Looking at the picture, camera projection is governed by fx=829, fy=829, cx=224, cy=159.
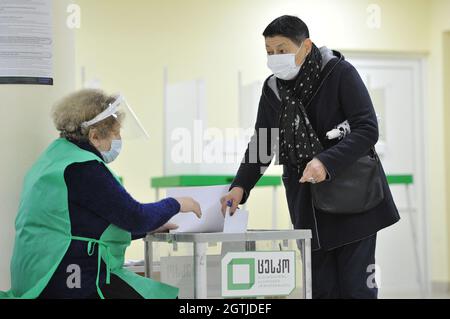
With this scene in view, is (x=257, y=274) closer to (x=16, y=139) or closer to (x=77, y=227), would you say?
(x=77, y=227)

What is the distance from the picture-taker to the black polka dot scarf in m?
2.78

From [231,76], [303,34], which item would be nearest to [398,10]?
[231,76]

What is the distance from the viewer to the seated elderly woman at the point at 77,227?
246 cm

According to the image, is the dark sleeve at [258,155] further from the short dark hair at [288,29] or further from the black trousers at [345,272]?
the black trousers at [345,272]

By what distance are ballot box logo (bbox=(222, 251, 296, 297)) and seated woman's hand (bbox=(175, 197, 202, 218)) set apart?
25cm

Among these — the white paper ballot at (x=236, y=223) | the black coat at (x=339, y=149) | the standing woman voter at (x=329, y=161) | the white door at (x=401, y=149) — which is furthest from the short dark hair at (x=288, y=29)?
the white door at (x=401, y=149)

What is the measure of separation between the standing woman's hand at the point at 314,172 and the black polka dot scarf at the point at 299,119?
11 cm

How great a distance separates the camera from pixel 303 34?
9.40 ft

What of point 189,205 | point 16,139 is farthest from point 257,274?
point 16,139

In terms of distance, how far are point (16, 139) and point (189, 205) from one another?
2.62 feet

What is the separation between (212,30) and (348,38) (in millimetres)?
1231

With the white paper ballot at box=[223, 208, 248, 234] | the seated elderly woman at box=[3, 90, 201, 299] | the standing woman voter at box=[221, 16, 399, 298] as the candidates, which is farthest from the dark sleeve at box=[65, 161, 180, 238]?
the standing woman voter at box=[221, 16, 399, 298]

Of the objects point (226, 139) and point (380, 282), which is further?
point (380, 282)

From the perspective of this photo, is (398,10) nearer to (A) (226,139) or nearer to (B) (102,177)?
(A) (226,139)
